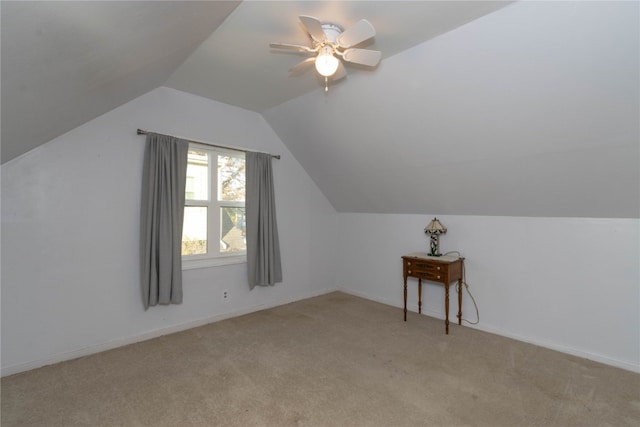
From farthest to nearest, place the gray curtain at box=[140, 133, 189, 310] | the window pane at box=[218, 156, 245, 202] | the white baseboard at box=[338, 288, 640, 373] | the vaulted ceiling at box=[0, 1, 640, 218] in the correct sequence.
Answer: the window pane at box=[218, 156, 245, 202] < the gray curtain at box=[140, 133, 189, 310] < the white baseboard at box=[338, 288, 640, 373] < the vaulted ceiling at box=[0, 1, 640, 218]

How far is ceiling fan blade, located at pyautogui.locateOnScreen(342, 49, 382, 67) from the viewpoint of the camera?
189 cm

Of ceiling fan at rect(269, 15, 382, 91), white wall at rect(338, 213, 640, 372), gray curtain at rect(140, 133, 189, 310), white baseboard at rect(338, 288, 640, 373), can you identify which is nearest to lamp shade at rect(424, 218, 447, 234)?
white wall at rect(338, 213, 640, 372)

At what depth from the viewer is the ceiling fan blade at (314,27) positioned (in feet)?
5.06

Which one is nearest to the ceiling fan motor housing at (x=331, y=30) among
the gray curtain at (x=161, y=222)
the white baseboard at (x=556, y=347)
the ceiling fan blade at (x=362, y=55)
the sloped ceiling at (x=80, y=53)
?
the ceiling fan blade at (x=362, y=55)

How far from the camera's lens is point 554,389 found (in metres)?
2.09

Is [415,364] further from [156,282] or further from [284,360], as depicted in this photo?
[156,282]

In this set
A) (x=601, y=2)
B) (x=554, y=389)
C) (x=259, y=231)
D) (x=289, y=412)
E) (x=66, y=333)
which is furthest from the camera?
(x=259, y=231)

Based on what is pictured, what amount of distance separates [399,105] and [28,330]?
3.48 metres

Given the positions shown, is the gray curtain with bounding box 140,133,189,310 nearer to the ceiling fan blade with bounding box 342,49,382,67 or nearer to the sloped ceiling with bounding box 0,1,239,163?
the sloped ceiling with bounding box 0,1,239,163

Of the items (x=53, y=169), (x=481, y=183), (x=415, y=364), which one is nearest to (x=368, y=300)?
(x=415, y=364)

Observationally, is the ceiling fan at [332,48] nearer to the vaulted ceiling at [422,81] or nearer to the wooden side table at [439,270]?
the vaulted ceiling at [422,81]

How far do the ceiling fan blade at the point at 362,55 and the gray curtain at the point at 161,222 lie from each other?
77.0 inches

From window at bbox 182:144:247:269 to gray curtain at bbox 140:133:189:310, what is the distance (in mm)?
259

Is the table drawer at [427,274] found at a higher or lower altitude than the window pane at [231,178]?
lower
